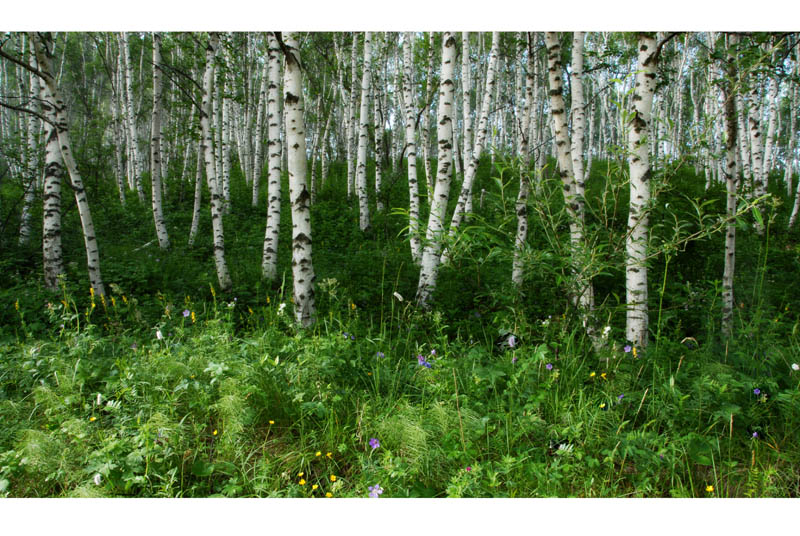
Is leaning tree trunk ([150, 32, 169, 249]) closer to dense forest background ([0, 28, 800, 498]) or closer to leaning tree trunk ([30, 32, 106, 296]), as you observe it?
dense forest background ([0, 28, 800, 498])

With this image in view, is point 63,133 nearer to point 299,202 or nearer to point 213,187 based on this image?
point 213,187

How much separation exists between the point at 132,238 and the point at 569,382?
30.8 feet

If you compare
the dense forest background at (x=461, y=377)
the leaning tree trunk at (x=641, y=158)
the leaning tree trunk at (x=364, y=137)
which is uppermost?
the leaning tree trunk at (x=364, y=137)

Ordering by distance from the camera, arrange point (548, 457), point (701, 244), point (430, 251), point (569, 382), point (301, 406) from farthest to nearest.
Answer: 1. point (701, 244)
2. point (430, 251)
3. point (569, 382)
4. point (301, 406)
5. point (548, 457)

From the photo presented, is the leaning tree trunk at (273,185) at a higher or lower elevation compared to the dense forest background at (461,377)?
higher

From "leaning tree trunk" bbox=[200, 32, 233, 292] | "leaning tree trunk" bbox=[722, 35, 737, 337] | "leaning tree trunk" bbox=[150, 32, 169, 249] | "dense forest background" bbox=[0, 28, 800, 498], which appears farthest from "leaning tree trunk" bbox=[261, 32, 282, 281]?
"leaning tree trunk" bbox=[722, 35, 737, 337]

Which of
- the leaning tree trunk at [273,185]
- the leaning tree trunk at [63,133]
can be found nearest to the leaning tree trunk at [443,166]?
the leaning tree trunk at [273,185]

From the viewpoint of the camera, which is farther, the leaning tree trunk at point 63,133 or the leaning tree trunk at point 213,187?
the leaning tree trunk at point 213,187

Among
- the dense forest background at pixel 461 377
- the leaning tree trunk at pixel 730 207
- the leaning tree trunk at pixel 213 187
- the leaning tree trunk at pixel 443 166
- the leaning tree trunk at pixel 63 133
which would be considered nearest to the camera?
the dense forest background at pixel 461 377

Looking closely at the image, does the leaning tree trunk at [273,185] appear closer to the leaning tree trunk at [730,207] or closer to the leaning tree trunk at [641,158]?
the leaning tree trunk at [641,158]

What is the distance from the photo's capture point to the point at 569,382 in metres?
2.67

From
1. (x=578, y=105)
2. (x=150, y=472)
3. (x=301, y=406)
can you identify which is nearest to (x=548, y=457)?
(x=301, y=406)
